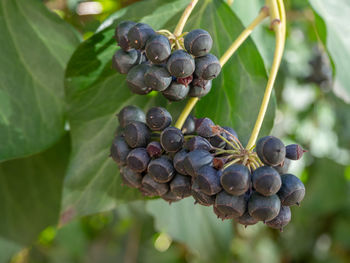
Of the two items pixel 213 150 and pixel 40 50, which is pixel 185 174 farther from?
pixel 40 50

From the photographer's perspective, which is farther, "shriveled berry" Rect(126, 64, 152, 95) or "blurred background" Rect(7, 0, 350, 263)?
"blurred background" Rect(7, 0, 350, 263)

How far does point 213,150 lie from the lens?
791 millimetres

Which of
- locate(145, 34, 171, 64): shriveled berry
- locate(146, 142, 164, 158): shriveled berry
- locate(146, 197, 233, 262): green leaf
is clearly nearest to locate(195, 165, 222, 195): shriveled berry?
locate(146, 142, 164, 158): shriveled berry

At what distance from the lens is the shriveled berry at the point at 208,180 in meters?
0.71

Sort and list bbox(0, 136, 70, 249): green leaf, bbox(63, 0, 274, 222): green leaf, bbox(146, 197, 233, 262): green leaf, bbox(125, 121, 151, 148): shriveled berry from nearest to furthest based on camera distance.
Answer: bbox(125, 121, 151, 148): shriveled berry
bbox(63, 0, 274, 222): green leaf
bbox(0, 136, 70, 249): green leaf
bbox(146, 197, 233, 262): green leaf

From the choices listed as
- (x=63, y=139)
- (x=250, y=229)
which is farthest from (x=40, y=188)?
(x=250, y=229)

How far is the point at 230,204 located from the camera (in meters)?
0.71

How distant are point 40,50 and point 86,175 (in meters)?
0.34

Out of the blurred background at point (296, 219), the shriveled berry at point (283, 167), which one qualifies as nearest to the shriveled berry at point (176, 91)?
the shriveled berry at point (283, 167)

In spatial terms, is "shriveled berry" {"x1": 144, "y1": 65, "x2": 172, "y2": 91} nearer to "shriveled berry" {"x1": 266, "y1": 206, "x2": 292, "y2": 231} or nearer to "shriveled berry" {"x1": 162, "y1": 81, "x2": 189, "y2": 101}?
"shriveled berry" {"x1": 162, "y1": 81, "x2": 189, "y2": 101}

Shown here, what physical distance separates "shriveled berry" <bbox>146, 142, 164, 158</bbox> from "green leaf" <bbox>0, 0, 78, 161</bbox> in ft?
1.25

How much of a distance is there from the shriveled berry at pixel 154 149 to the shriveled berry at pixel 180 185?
0.17ft

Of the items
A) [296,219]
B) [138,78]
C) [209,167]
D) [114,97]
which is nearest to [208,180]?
[209,167]

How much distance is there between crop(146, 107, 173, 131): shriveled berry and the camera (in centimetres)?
80
